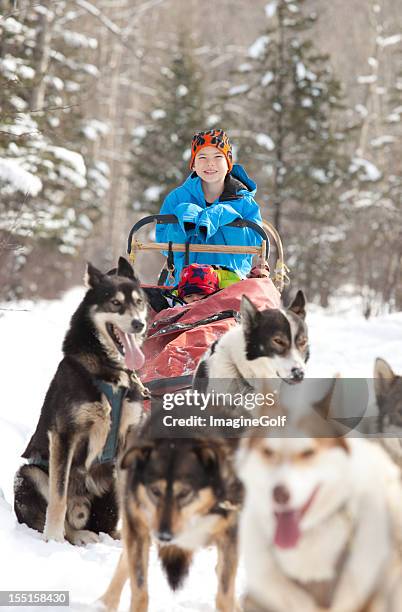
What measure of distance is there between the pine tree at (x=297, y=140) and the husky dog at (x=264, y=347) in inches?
588

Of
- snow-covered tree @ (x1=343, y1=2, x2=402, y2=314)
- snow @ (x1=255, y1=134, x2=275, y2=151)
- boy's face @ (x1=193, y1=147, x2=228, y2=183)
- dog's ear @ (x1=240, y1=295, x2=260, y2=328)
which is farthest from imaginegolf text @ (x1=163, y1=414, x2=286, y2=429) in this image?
snow @ (x1=255, y1=134, x2=275, y2=151)

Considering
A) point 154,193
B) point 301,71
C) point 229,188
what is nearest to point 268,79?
point 301,71

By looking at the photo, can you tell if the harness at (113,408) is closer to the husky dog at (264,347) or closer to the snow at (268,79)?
the husky dog at (264,347)

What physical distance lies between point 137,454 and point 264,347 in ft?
3.27

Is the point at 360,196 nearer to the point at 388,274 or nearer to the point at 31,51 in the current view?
the point at 388,274

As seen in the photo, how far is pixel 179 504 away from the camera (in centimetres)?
168

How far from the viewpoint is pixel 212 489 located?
173cm

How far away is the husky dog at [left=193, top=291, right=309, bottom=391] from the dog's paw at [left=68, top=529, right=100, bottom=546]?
89cm

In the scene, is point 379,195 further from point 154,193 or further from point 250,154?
point 154,193

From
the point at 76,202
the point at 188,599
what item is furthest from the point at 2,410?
the point at 76,202

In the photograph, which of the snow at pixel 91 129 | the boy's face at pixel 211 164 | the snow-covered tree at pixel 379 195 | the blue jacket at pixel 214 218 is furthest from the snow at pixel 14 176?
the snow at pixel 91 129

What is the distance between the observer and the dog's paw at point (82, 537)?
9.91ft

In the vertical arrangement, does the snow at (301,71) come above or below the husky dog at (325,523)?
above

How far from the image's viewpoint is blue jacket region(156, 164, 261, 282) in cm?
435
